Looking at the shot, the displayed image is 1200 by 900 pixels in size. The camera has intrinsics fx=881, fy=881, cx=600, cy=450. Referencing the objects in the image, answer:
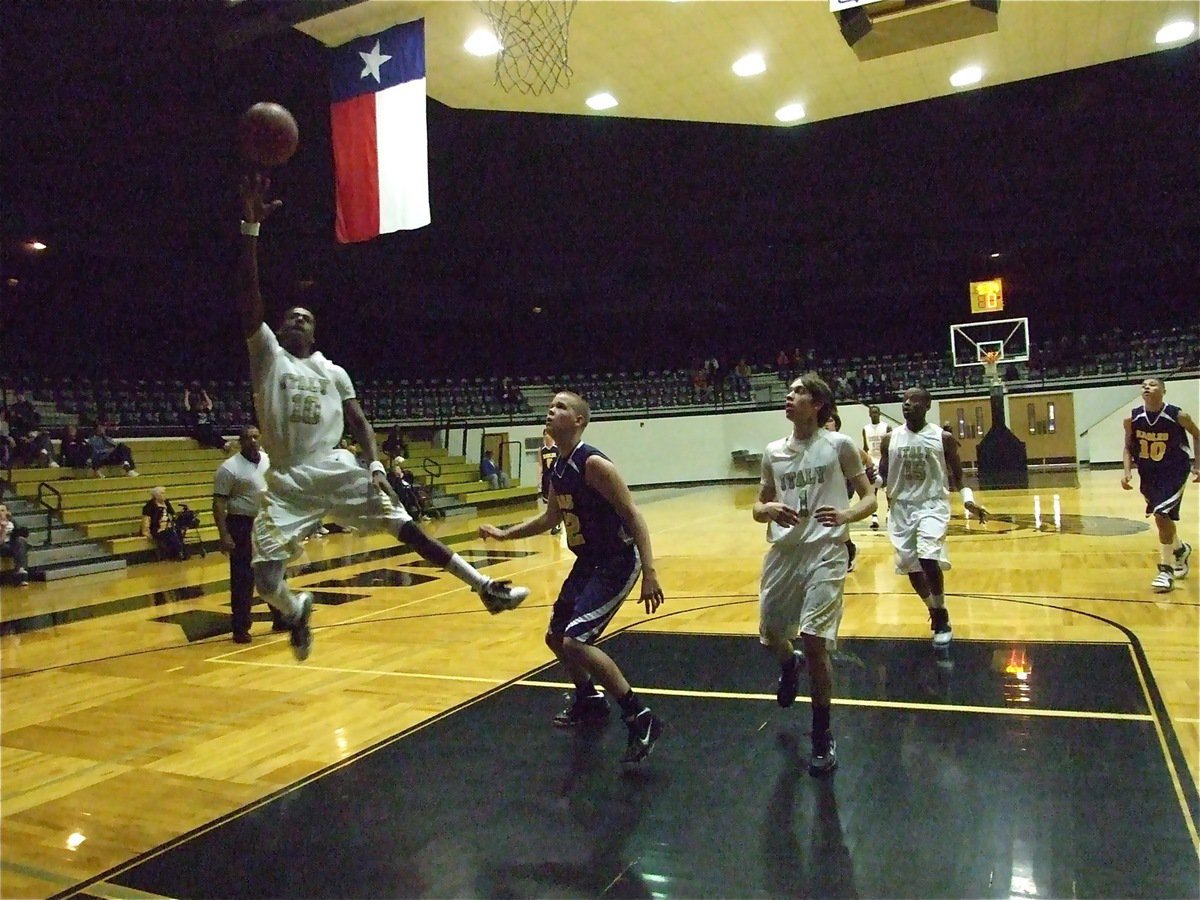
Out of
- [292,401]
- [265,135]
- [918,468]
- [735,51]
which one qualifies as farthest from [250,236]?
[735,51]

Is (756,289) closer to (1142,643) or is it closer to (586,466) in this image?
(1142,643)

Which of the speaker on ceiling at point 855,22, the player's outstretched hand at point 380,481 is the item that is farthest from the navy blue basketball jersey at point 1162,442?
the player's outstretched hand at point 380,481

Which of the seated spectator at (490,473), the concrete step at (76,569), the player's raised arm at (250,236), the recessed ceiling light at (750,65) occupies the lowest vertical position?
the concrete step at (76,569)

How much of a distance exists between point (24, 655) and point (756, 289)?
70.9 ft

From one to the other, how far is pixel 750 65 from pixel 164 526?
9.69 meters

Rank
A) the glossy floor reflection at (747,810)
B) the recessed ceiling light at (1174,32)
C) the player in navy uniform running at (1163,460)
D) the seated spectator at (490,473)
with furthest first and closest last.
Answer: the seated spectator at (490,473), the recessed ceiling light at (1174,32), the player in navy uniform running at (1163,460), the glossy floor reflection at (747,810)

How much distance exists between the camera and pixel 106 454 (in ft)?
44.9

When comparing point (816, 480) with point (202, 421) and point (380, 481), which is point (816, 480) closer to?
point (380, 481)

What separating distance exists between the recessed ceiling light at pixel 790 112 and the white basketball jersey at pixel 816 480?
30.7 feet

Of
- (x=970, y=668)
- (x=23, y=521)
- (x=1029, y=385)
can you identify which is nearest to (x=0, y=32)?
(x=23, y=521)

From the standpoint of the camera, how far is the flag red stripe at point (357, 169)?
852 centimetres

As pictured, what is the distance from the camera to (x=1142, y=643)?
5.30 m

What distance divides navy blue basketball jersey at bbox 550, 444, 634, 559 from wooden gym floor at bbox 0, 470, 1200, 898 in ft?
3.08

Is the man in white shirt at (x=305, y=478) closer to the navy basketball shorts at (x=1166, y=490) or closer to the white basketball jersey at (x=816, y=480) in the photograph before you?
the white basketball jersey at (x=816, y=480)
